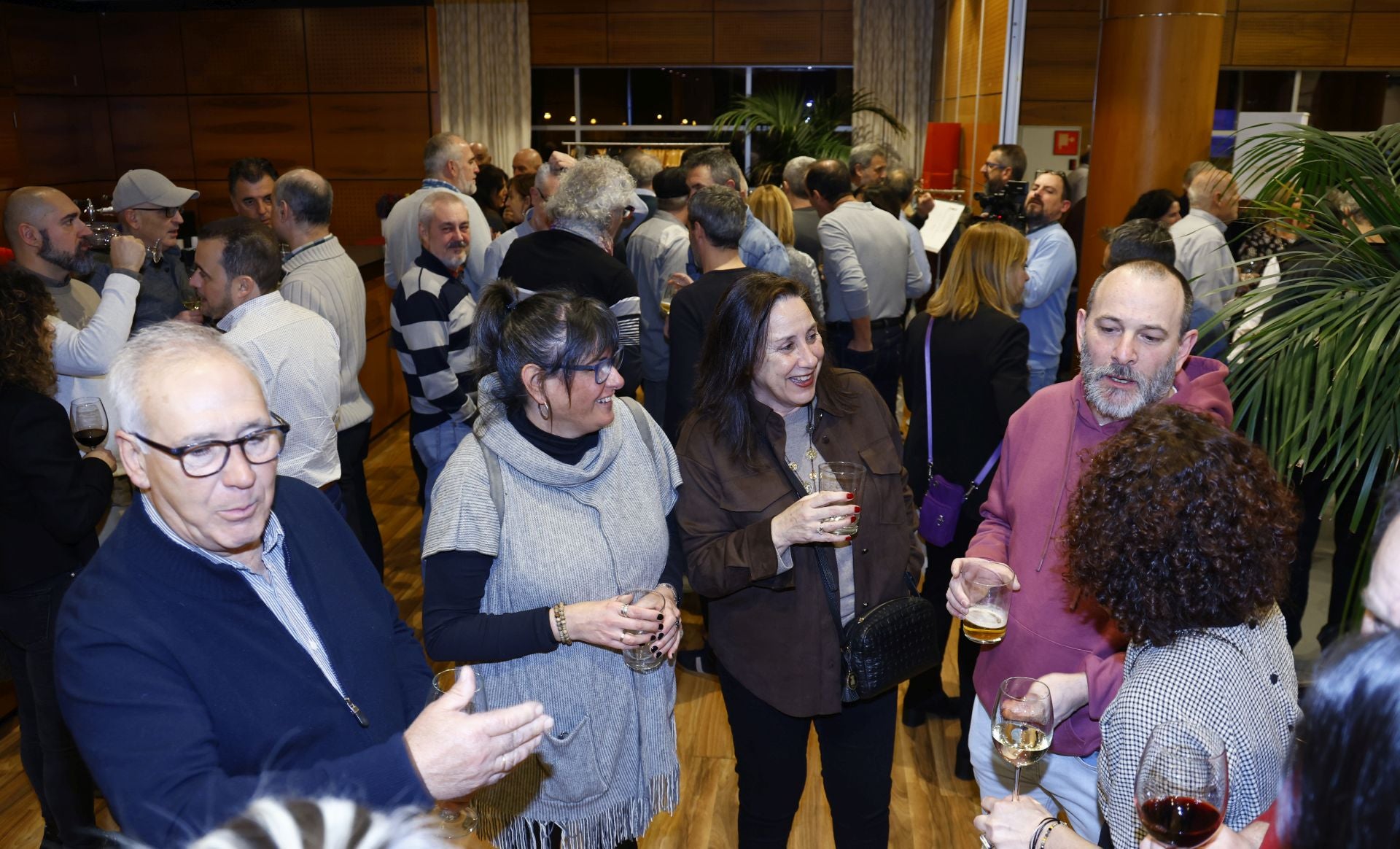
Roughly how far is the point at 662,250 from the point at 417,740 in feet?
12.3

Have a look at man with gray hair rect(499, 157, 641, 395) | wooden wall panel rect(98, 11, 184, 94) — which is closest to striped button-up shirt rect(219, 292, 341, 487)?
man with gray hair rect(499, 157, 641, 395)

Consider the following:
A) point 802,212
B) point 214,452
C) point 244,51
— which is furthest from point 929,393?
point 244,51

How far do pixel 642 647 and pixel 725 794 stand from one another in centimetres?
156

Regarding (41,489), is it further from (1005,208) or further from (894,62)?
(894,62)

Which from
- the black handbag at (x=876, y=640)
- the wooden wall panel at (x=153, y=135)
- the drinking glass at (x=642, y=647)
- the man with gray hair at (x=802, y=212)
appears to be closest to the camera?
the drinking glass at (x=642, y=647)

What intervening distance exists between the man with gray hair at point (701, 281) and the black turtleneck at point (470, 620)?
1.80 metres

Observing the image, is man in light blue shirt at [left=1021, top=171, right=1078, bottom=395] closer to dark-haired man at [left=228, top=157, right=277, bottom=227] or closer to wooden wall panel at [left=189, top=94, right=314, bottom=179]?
dark-haired man at [left=228, top=157, right=277, bottom=227]

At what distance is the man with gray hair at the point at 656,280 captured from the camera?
4.80m

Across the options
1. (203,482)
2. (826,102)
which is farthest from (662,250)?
(826,102)

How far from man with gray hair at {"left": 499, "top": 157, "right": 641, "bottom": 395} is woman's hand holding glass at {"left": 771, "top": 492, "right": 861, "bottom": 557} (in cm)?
191

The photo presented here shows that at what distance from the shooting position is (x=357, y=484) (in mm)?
4227

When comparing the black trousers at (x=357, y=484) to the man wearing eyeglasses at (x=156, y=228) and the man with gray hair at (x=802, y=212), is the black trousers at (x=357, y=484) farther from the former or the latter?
the man with gray hair at (x=802, y=212)

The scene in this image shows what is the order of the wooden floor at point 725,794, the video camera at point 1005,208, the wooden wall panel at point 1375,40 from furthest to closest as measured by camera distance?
1. the wooden wall panel at point 1375,40
2. the video camera at point 1005,208
3. the wooden floor at point 725,794

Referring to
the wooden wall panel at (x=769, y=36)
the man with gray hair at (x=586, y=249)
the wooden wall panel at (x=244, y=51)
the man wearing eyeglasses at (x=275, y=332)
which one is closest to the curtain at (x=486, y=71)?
the wooden wall panel at (x=244, y=51)
